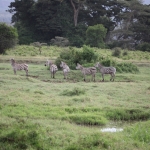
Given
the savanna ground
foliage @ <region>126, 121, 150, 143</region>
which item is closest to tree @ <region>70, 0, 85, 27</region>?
the savanna ground

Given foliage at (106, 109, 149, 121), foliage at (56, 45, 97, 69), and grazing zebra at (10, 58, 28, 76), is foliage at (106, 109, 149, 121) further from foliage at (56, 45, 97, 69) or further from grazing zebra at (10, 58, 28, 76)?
foliage at (56, 45, 97, 69)

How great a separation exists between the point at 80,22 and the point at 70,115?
40853 millimetres

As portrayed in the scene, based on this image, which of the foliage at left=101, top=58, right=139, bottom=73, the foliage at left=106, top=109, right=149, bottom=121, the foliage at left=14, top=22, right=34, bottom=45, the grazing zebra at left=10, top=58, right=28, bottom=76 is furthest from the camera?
the foliage at left=14, top=22, right=34, bottom=45

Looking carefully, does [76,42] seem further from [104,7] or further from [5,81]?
[5,81]

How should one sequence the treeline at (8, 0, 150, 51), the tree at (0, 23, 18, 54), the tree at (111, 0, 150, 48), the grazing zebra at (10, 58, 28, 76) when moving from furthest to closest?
1. the treeline at (8, 0, 150, 51)
2. the tree at (111, 0, 150, 48)
3. the tree at (0, 23, 18, 54)
4. the grazing zebra at (10, 58, 28, 76)

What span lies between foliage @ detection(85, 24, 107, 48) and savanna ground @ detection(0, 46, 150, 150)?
2216 centimetres

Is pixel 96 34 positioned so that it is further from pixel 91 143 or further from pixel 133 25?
pixel 91 143

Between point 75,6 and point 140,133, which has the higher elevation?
point 75,6

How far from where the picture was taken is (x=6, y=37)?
29.8 metres

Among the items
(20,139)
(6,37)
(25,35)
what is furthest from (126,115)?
(25,35)

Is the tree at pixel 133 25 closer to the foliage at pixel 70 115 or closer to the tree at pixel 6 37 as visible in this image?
the tree at pixel 6 37

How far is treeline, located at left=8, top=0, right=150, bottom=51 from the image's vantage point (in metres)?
→ 47.2

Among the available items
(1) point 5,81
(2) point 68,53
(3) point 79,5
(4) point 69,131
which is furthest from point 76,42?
(4) point 69,131

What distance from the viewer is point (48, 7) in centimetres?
4809
